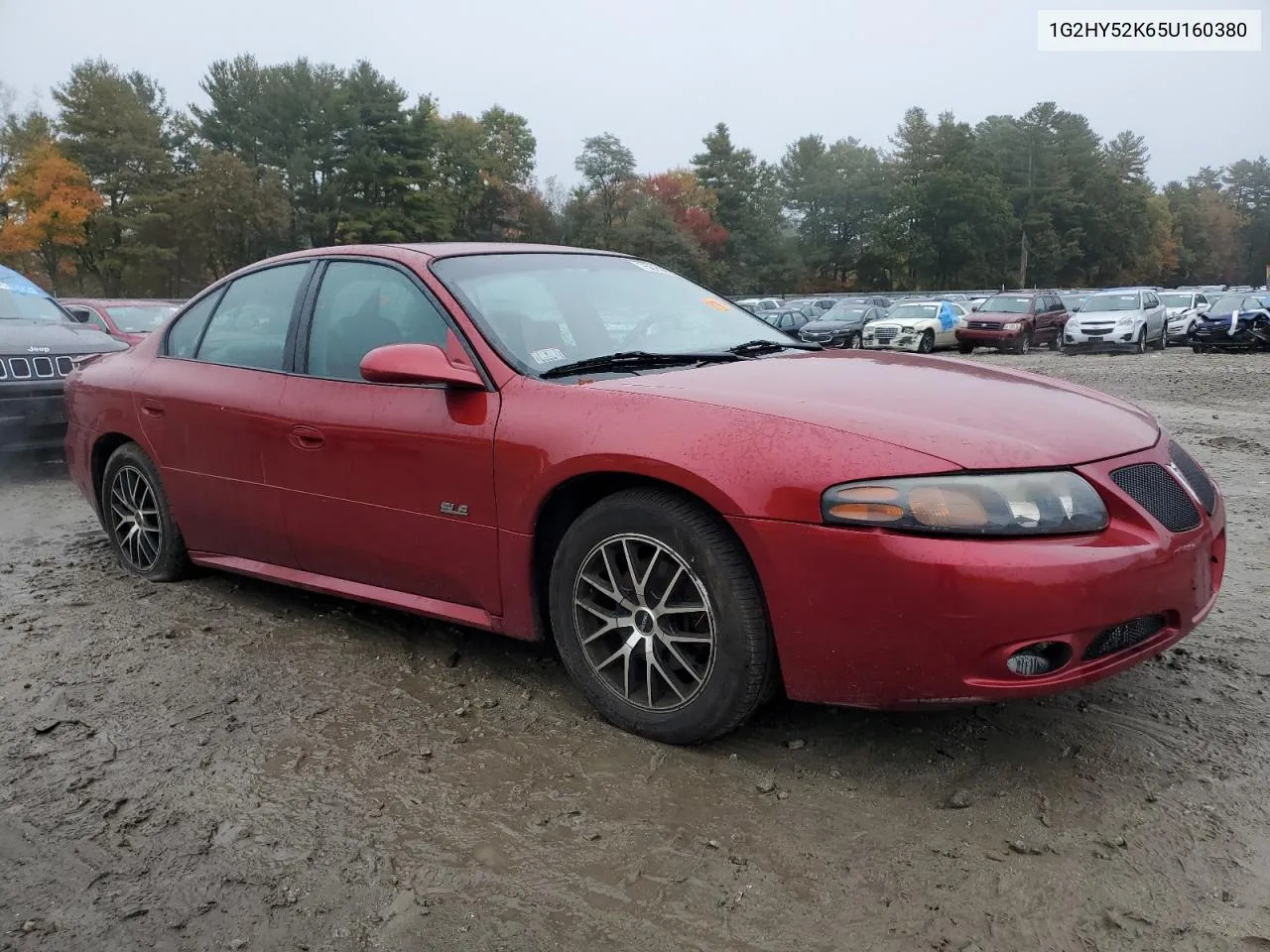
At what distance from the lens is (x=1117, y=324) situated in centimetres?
2212

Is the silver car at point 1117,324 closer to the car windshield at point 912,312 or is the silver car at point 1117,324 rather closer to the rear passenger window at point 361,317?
the car windshield at point 912,312

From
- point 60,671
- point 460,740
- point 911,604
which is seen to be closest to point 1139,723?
point 911,604

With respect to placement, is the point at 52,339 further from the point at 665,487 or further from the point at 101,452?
the point at 665,487

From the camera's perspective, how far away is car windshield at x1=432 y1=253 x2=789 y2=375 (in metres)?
3.29

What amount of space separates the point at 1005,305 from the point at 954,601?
25128mm

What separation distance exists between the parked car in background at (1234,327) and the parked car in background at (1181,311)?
1.55 ft

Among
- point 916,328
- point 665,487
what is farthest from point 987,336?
point 665,487

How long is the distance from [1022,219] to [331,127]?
2259 inches

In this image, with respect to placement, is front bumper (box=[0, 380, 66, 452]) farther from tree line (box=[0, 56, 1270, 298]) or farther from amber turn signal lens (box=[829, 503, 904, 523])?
tree line (box=[0, 56, 1270, 298])

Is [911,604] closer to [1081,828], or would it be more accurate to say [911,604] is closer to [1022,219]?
[1081,828]

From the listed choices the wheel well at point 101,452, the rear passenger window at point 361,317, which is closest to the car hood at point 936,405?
the rear passenger window at point 361,317

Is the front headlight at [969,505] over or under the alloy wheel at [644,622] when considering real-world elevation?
over

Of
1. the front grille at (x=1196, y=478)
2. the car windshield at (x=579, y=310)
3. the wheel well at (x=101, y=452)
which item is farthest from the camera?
the wheel well at (x=101, y=452)

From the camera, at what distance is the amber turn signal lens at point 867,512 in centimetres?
236
